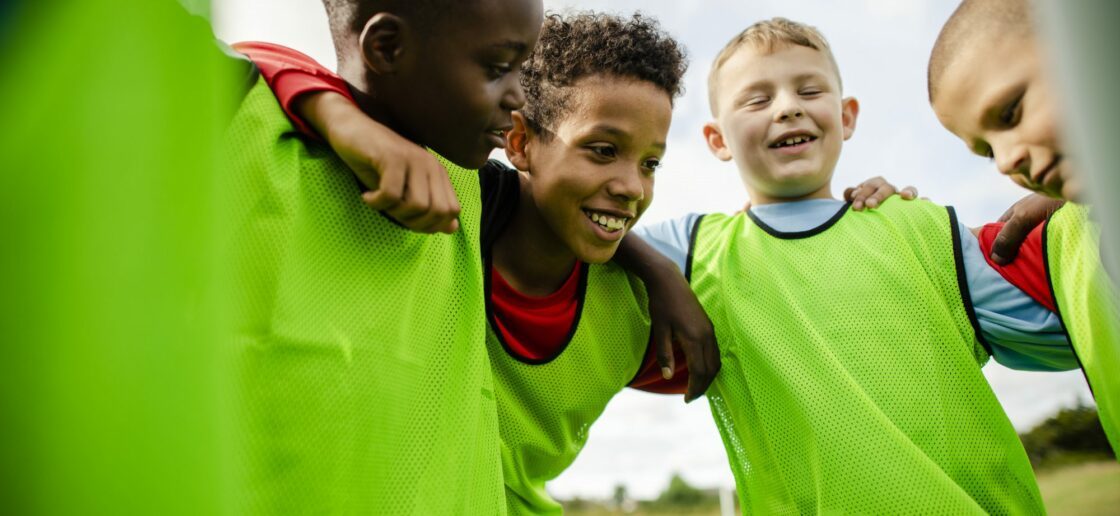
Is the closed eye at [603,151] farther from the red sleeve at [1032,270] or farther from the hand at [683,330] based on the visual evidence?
the red sleeve at [1032,270]

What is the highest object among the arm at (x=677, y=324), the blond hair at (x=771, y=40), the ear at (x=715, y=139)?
the blond hair at (x=771, y=40)

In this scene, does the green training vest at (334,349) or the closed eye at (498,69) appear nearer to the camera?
the green training vest at (334,349)

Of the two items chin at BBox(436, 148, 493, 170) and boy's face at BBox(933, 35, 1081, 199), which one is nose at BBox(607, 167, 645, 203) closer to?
chin at BBox(436, 148, 493, 170)

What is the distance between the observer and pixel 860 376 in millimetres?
1934

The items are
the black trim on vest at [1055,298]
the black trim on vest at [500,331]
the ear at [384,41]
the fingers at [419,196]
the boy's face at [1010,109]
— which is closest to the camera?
the fingers at [419,196]

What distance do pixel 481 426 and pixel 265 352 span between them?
491mm

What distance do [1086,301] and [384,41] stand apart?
148 centimetres

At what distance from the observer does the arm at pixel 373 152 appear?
1.17 meters

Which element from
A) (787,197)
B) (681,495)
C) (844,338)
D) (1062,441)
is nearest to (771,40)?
(787,197)

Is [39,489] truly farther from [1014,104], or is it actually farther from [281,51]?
[1014,104]

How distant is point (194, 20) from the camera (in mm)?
521

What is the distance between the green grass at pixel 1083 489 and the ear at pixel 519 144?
52.1 feet

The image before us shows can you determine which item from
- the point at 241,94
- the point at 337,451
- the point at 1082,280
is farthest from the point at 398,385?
the point at 1082,280

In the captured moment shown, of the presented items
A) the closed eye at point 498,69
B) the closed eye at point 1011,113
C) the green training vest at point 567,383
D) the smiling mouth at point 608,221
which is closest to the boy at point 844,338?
the green training vest at point 567,383
